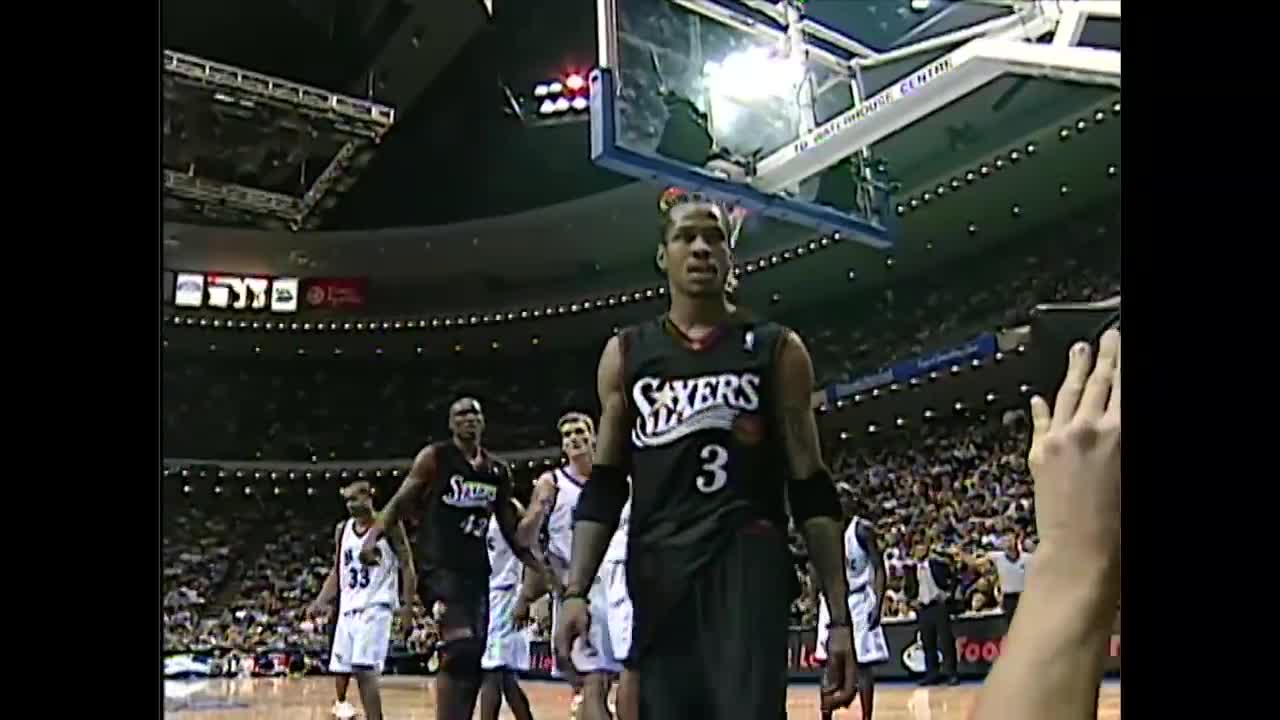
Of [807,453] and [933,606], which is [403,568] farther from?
[933,606]

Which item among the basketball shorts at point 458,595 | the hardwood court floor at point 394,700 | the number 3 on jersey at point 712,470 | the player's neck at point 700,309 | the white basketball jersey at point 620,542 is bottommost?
the hardwood court floor at point 394,700

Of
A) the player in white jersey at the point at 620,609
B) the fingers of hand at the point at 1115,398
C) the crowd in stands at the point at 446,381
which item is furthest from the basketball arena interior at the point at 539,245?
the fingers of hand at the point at 1115,398

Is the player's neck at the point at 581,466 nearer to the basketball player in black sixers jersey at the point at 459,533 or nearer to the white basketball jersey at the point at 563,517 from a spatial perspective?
the white basketball jersey at the point at 563,517

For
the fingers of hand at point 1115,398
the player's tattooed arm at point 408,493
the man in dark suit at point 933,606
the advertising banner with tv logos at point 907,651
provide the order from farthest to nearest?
the player's tattooed arm at point 408,493 < the man in dark suit at point 933,606 < the advertising banner with tv logos at point 907,651 < the fingers of hand at point 1115,398

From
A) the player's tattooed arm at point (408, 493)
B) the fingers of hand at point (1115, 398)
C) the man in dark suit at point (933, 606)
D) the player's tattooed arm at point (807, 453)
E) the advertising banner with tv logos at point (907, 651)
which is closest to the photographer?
the fingers of hand at point (1115, 398)

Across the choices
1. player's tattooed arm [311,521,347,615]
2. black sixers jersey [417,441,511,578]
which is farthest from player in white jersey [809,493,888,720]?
player's tattooed arm [311,521,347,615]

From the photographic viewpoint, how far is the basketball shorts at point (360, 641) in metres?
2.68

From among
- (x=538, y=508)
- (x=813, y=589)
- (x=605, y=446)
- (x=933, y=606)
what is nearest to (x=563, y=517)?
(x=538, y=508)

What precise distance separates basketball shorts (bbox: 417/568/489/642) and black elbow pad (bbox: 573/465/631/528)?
24cm

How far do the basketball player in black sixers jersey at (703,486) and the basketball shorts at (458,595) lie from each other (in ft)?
0.58

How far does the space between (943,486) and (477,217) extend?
964mm

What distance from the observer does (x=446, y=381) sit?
2.71 metres
